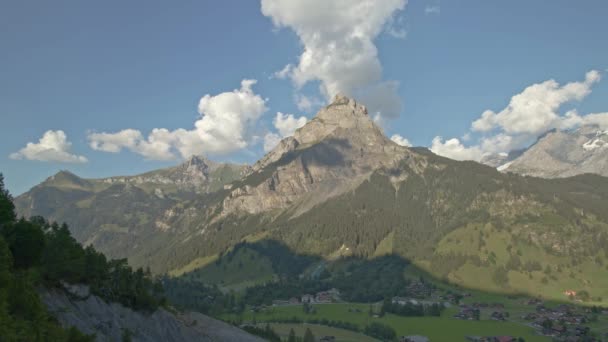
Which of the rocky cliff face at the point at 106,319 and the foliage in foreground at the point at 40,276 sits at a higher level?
the foliage in foreground at the point at 40,276

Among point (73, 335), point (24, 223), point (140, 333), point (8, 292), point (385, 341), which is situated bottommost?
point (385, 341)

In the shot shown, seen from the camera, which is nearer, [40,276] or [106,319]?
[40,276]

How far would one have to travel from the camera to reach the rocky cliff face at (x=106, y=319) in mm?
54562

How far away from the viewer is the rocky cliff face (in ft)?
179

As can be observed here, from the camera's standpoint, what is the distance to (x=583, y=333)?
7820 inches

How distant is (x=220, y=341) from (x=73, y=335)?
95756 millimetres

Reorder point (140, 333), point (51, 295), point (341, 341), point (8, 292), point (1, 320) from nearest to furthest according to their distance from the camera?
point (1, 320), point (8, 292), point (51, 295), point (140, 333), point (341, 341)

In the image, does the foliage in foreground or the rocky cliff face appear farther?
the rocky cliff face

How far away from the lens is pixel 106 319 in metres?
65.4

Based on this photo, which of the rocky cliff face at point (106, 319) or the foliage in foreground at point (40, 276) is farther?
the rocky cliff face at point (106, 319)

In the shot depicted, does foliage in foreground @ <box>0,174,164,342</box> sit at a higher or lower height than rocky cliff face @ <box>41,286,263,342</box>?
higher

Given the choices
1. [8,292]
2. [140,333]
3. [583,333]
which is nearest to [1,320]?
[8,292]

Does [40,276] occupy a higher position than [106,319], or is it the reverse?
[40,276]

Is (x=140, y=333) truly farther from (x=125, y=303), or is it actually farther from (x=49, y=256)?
(x=49, y=256)
